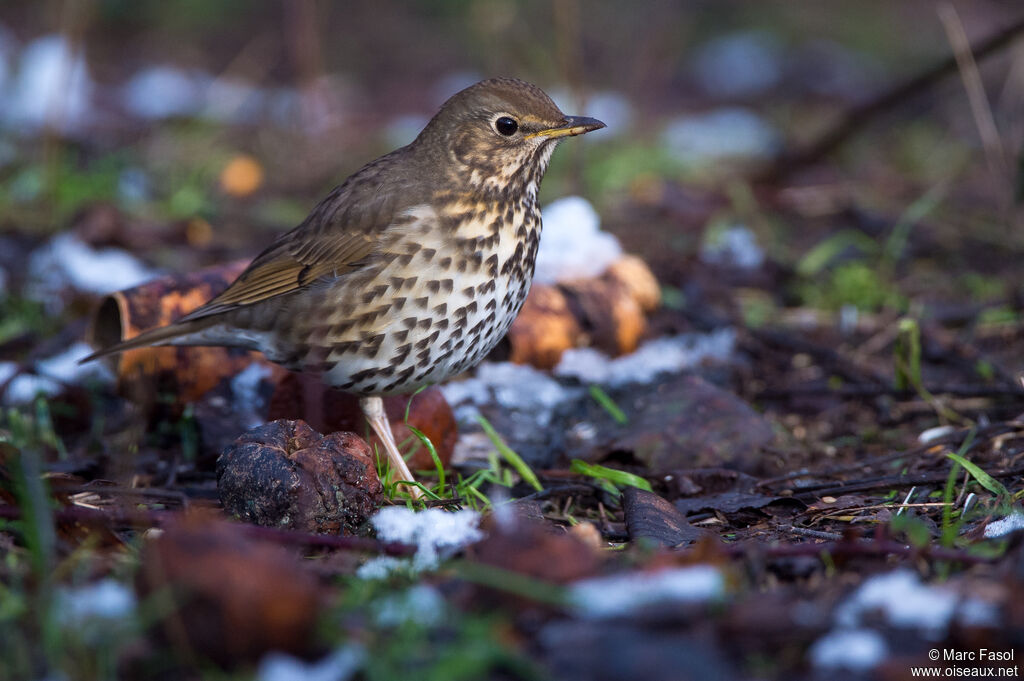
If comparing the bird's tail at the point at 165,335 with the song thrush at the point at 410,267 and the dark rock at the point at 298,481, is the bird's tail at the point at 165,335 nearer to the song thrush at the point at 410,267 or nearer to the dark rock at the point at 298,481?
the song thrush at the point at 410,267

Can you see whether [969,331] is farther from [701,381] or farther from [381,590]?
[381,590]

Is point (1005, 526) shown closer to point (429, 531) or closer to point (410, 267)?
point (429, 531)

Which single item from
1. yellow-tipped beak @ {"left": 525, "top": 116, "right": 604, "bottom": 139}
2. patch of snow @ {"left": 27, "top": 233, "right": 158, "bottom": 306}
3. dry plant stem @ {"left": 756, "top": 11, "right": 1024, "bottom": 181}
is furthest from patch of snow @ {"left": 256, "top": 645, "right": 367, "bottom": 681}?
dry plant stem @ {"left": 756, "top": 11, "right": 1024, "bottom": 181}

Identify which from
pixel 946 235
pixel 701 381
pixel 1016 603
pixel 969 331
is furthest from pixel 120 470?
pixel 946 235

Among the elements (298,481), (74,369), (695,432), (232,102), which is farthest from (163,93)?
(298,481)

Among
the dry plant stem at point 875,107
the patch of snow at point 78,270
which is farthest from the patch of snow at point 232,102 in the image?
the dry plant stem at point 875,107

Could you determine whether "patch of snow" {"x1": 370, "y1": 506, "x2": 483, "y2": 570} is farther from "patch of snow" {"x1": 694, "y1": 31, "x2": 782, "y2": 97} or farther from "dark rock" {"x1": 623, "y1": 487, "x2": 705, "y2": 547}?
"patch of snow" {"x1": 694, "y1": 31, "x2": 782, "y2": 97}
